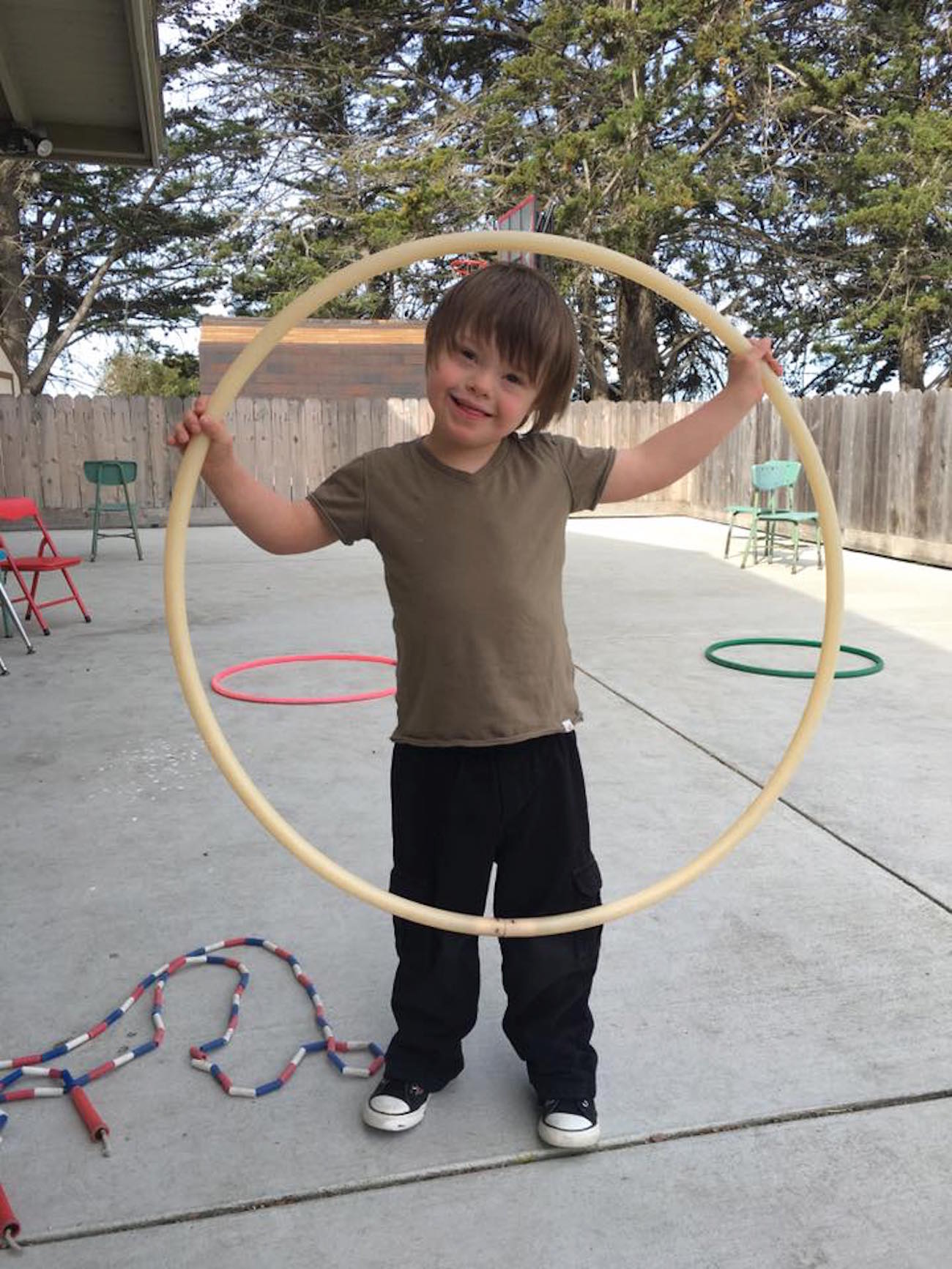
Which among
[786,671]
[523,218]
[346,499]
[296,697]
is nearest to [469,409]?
[346,499]

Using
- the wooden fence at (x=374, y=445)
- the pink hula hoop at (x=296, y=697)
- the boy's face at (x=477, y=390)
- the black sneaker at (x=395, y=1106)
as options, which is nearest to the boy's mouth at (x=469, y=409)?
the boy's face at (x=477, y=390)

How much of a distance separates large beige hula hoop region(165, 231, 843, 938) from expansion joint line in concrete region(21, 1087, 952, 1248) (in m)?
0.39

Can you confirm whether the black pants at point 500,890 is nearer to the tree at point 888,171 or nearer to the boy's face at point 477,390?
the boy's face at point 477,390

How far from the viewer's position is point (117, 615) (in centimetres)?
761

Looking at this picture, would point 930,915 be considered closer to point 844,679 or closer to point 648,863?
point 648,863

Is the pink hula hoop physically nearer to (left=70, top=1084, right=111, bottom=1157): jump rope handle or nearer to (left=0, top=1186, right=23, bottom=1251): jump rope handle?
(left=70, top=1084, right=111, bottom=1157): jump rope handle

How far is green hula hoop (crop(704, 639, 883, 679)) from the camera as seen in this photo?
5.56 metres

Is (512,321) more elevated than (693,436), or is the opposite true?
(512,321)

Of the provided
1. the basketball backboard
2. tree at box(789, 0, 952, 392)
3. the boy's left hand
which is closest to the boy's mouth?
the boy's left hand

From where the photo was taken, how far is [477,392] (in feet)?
6.11

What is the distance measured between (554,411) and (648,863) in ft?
5.64

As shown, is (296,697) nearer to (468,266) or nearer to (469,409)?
(469,409)

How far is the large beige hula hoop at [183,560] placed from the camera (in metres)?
1.97

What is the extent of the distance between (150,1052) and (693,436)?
65.1 inches
